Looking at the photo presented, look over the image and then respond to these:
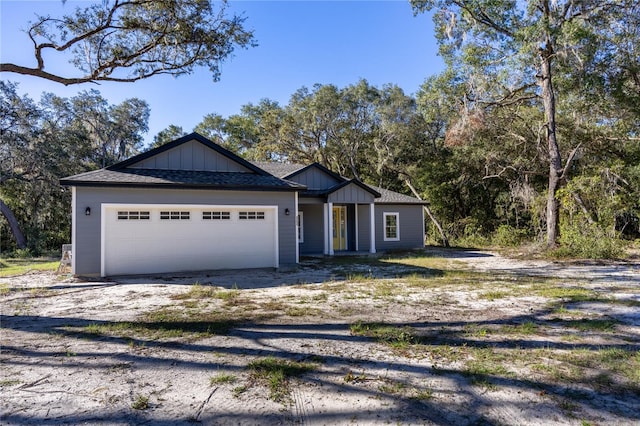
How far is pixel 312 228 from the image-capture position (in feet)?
51.7

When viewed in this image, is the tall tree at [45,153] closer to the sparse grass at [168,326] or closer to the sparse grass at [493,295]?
the sparse grass at [168,326]

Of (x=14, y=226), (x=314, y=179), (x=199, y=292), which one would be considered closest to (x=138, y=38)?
(x=199, y=292)

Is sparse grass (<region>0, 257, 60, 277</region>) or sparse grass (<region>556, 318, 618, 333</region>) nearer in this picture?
sparse grass (<region>556, 318, 618, 333</region>)

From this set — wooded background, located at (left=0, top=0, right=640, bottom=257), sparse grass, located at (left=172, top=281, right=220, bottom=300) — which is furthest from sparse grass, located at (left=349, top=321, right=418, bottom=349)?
wooded background, located at (left=0, top=0, right=640, bottom=257)

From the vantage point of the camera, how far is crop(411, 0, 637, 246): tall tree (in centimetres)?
1203

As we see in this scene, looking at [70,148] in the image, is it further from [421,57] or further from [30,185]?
[421,57]

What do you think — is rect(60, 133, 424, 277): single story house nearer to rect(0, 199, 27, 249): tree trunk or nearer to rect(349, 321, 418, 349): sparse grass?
rect(349, 321, 418, 349): sparse grass

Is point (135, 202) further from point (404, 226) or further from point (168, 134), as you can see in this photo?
point (168, 134)

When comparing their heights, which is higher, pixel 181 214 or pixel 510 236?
pixel 181 214

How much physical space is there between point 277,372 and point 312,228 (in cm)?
1244

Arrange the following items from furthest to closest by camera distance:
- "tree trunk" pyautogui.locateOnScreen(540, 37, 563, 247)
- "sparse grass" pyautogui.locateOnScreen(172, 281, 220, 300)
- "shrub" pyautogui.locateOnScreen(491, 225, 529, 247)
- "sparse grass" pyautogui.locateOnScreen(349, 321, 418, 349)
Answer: "shrub" pyautogui.locateOnScreen(491, 225, 529, 247)
"tree trunk" pyautogui.locateOnScreen(540, 37, 563, 247)
"sparse grass" pyautogui.locateOnScreen(172, 281, 220, 300)
"sparse grass" pyautogui.locateOnScreen(349, 321, 418, 349)

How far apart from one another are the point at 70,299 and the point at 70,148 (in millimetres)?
18045

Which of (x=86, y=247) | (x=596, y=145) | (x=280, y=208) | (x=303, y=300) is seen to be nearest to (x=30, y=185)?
(x=86, y=247)

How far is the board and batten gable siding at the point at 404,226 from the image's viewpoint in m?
16.8
